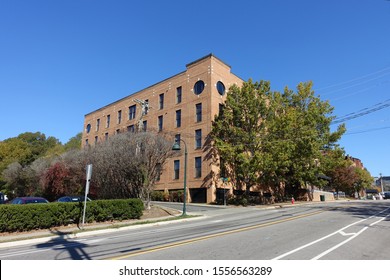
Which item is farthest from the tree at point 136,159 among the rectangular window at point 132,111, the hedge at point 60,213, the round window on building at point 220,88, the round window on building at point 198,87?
the rectangular window at point 132,111

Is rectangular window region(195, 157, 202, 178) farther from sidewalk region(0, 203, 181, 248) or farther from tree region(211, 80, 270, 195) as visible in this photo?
sidewalk region(0, 203, 181, 248)

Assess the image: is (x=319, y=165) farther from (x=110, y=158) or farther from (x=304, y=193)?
(x=110, y=158)

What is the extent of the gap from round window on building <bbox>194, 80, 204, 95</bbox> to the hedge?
2082cm

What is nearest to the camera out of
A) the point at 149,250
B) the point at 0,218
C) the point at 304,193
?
the point at 149,250

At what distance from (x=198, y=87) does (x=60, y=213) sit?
84.0 ft

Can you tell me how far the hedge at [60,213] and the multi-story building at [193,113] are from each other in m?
12.9

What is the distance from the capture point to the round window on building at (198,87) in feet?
123

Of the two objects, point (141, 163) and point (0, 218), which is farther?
point (141, 163)

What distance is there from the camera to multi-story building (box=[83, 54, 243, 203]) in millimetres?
35688

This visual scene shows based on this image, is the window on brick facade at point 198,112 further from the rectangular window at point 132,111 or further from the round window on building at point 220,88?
the rectangular window at point 132,111

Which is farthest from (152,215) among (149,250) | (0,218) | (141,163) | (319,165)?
(319,165)

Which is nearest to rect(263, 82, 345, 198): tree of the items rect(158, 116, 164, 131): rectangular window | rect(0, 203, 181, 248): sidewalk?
rect(158, 116, 164, 131): rectangular window
